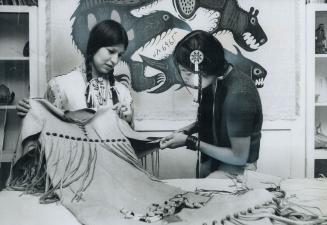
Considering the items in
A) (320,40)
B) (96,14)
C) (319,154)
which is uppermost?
(96,14)

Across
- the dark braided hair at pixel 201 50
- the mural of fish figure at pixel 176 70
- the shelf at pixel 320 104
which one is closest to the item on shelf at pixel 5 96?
the mural of fish figure at pixel 176 70

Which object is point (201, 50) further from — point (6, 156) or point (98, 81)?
point (6, 156)

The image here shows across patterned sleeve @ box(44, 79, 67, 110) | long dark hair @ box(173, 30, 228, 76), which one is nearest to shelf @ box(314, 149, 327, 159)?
long dark hair @ box(173, 30, 228, 76)

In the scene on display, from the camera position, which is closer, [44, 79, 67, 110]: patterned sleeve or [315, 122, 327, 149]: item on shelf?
[44, 79, 67, 110]: patterned sleeve

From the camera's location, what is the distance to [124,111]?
180cm

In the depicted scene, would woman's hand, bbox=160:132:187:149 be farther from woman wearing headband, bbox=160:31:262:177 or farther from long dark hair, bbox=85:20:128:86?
long dark hair, bbox=85:20:128:86

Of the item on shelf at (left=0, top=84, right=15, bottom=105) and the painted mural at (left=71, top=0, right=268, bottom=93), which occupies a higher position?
the painted mural at (left=71, top=0, right=268, bottom=93)

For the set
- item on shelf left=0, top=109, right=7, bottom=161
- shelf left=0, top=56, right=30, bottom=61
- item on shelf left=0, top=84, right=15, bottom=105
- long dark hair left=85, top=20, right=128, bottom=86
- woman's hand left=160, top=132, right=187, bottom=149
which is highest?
long dark hair left=85, top=20, right=128, bottom=86

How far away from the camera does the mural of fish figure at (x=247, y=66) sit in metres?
1.83

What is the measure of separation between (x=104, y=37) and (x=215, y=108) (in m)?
0.57

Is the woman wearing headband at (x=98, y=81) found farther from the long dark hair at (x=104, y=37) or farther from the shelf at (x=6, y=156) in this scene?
the shelf at (x=6, y=156)

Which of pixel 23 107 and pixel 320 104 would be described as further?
pixel 320 104

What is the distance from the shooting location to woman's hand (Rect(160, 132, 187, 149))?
181 centimetres

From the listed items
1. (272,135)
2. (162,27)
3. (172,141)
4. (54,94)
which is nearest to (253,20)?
(162,27)
